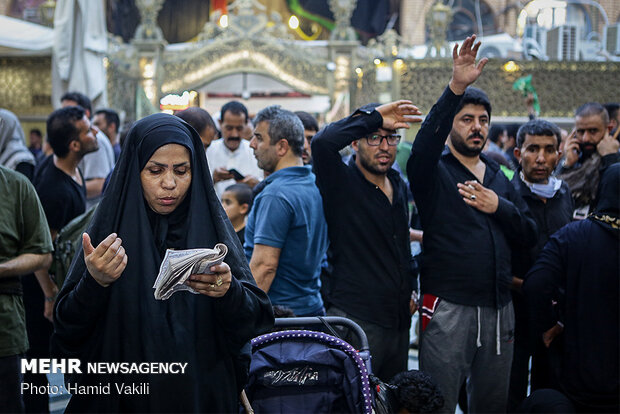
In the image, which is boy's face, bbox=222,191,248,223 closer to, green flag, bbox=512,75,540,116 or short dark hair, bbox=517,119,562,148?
short dark hair, bbox=517,119,562,148

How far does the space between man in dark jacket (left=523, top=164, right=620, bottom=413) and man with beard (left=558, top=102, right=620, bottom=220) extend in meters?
1.40

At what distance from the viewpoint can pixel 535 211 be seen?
13.9 feet

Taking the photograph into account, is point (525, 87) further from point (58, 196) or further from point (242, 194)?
point (58, 196)

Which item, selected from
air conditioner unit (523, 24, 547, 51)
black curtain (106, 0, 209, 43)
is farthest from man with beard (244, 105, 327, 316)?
black curtain (106, 0, 209, 43)

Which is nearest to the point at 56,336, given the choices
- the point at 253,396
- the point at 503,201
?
the point at 253,396

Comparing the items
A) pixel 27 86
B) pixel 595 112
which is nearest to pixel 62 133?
pixel 595 112

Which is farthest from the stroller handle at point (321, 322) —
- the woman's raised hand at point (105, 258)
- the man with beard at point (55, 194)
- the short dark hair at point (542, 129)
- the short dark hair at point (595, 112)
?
the short dark hair at point (595, 112)

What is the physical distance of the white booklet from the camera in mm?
2049

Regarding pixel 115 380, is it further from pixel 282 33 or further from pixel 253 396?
pixel 282 33

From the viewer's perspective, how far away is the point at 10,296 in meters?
3.19

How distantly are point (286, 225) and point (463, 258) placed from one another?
0.94m

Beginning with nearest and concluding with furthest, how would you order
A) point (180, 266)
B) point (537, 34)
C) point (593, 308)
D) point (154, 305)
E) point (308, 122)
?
1. point (180, 266)
2. point (154, 305)
3. point (593, 308)
4. point (308, 122)
5. point (537, 34)

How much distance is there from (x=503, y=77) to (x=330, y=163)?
28.5ft

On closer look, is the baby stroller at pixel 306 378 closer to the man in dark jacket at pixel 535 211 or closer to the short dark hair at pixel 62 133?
the man in dark jacket at pixel 535 211
